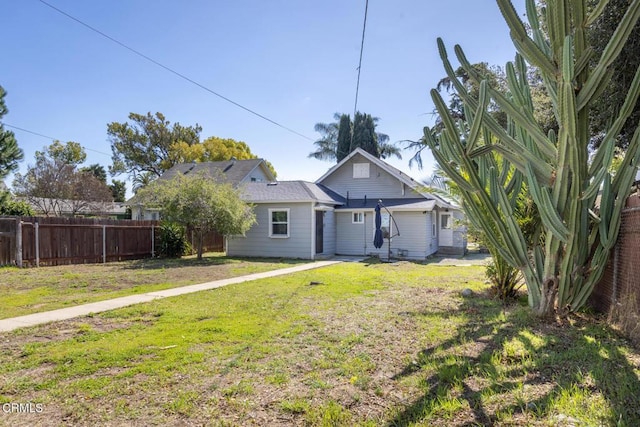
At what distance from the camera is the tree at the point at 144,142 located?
1596 inches

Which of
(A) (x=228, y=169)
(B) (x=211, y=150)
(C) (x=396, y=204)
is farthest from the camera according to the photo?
(B) (x=211, y=150)

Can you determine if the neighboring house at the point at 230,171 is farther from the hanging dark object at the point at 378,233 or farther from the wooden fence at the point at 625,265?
the wooden fence at the point at 625,265

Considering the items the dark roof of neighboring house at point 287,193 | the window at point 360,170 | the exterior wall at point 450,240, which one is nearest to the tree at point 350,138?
the window at point 360,170

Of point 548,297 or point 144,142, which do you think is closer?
point 548,297

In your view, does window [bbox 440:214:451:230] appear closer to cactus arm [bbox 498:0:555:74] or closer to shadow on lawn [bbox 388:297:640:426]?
shadow on lawn [bbox 388:297:640:426]

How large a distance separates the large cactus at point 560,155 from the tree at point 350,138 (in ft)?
93.5

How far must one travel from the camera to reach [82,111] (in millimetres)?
20453

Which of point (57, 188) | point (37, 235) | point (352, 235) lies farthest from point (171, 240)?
point (57, 188)

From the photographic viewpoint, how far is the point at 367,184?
1911cm

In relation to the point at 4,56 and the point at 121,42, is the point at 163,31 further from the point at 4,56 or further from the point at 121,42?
the point at 4,56

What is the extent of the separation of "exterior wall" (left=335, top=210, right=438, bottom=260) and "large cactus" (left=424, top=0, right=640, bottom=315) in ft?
35.5

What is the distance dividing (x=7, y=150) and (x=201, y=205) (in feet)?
40.6

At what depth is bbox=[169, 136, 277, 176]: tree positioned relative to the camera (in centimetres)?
3741

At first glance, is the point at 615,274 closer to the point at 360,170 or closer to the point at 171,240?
the point at 360,170
